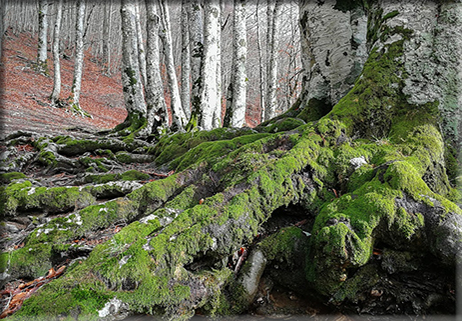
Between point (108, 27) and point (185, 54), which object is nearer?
point (185, 54)

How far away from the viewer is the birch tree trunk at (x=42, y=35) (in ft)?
58.0

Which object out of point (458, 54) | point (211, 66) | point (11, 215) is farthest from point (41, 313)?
point (211, 66)

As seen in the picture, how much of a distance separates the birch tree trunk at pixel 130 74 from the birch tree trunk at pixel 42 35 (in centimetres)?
1129

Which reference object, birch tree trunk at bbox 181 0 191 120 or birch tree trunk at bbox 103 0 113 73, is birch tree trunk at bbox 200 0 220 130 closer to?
birch tree trunk at bbox 181 0 191 120

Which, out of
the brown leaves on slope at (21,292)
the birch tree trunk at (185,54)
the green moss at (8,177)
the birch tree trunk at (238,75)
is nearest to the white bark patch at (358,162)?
the brown leaves on slope at (21,292)

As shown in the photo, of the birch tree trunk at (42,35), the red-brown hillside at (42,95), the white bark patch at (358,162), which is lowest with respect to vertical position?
the red-brown hillside at (42,95)

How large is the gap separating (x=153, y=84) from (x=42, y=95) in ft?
38.4

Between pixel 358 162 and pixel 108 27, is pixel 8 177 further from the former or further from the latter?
pixel 108 27

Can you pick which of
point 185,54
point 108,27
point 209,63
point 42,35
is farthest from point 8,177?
point 108,27

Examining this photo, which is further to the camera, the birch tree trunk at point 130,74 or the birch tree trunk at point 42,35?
the birch tree trunk at point 42,35

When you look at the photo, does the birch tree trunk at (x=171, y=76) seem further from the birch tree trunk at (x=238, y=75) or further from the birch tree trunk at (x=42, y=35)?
the birch tree trunk at (x=42, y=35)

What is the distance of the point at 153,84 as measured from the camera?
950 cm

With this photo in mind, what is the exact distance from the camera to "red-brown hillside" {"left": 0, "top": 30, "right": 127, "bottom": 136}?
35.7 feet

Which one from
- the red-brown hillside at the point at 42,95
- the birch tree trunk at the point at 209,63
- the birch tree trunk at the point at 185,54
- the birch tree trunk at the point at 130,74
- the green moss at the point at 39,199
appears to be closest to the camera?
the green moss at the point at 39,199
